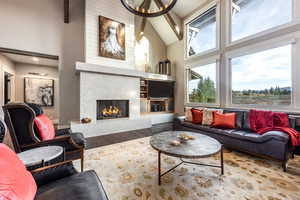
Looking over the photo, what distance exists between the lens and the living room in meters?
1.55

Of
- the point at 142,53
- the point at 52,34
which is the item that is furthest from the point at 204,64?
the point at 52,34

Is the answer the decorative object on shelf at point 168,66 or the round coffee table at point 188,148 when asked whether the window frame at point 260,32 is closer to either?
the decorative object on shelf at point 168,66

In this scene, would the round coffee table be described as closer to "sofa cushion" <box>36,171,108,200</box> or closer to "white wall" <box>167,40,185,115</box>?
"sofa cushion" <box>36,171,108,200</box>

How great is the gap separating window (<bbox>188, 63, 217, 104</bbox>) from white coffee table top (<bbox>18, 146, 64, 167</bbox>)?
4.28 m

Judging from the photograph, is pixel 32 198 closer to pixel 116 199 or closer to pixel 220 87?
pixel 116 199

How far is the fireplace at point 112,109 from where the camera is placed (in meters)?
4.43

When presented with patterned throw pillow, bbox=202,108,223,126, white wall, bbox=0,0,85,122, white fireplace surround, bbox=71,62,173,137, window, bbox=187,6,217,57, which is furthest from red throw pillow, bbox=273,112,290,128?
white wall, bbox=0,0,85,122

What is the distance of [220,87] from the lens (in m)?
4.04

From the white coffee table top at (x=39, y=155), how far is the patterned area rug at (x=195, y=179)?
0.70m

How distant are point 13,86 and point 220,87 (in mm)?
7930

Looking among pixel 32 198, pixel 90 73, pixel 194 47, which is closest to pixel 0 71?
pixel 90 73

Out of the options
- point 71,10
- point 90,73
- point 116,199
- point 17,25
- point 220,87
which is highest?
point 71,10

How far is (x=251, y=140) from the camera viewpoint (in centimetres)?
238

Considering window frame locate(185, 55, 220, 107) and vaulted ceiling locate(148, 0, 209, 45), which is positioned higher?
vaulted ceiling locate(148, 0, 209, 45)
